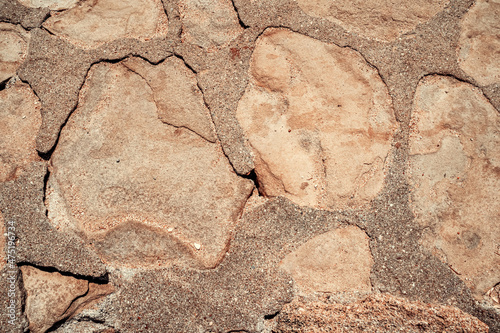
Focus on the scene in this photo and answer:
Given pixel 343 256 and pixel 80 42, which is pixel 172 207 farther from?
pixel 80 42

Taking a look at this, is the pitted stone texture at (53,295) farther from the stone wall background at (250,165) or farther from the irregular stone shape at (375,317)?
the irregular stone shape at (375,317)

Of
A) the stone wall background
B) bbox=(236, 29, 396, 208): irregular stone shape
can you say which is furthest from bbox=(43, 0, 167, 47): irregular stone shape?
bbox=(236, 29, 396, 208): irregular stone shape

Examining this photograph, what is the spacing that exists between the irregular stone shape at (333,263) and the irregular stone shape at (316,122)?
17 centimetres

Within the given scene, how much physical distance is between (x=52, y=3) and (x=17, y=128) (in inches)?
28.3

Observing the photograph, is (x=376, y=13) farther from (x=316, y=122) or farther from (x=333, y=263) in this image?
(x=333, y=263)

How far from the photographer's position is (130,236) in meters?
1.73

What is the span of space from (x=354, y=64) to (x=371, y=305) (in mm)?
1178

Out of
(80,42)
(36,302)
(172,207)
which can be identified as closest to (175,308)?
(172,207)

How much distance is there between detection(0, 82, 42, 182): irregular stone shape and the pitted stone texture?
1.64 feet

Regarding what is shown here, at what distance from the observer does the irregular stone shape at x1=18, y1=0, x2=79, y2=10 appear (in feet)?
6.56

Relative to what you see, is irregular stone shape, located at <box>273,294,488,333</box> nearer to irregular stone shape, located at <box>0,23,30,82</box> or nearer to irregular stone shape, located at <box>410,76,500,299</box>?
irregular stone shape, located at <box>410,76,500,299</box>

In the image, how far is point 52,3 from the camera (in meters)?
2.01

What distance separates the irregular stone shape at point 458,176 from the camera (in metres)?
1.73

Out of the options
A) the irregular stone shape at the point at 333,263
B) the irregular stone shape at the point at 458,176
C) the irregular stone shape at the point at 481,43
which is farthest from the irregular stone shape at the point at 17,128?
the irregular stone shape at the point at 481,43
